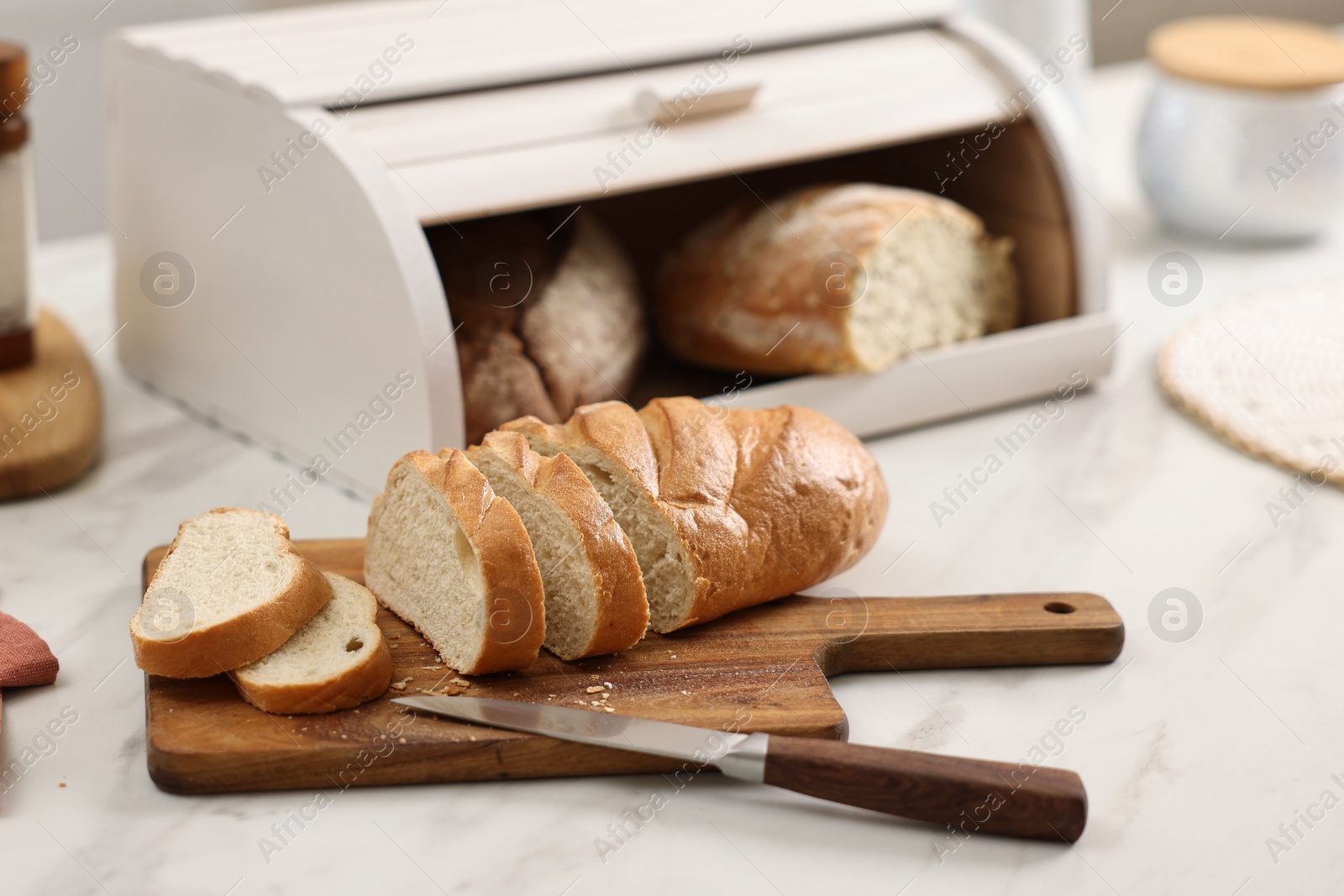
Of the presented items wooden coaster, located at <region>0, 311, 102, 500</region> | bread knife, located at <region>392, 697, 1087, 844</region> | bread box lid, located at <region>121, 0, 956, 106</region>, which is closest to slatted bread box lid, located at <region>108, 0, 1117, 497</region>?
bread box lid, located at <region>121, 0, 956, 106</region>

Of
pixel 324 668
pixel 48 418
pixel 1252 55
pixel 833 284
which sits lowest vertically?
pixel 48 418

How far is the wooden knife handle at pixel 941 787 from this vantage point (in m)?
Result: 0.97

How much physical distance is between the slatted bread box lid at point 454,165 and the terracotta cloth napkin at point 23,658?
0.41 metres

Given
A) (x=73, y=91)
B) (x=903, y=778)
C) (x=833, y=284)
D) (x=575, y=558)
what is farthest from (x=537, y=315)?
(x=73, y=91)

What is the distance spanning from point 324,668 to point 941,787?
0.50 metres

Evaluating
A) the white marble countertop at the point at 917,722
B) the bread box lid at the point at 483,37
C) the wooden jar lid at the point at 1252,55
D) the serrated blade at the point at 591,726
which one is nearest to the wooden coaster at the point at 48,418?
the white marble countertop at the point at 917,722

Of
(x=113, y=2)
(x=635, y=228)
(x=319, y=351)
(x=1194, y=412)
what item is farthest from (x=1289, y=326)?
(x=113, y=2)

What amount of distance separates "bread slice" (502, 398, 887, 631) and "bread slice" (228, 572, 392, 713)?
251 mm

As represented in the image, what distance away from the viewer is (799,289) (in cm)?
162

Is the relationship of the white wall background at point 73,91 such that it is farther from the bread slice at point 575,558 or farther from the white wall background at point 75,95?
the bread slice at point 575,558

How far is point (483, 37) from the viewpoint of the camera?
5.46 ft

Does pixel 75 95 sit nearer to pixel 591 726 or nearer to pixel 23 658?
pixel 23 658

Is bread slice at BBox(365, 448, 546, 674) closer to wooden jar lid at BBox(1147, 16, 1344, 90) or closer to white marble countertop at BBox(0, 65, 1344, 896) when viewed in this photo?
white marble countertop at BBox(0, 65, 1344, 896)

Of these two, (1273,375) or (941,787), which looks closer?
(941,787)
